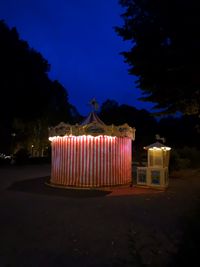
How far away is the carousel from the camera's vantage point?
14.2 meters

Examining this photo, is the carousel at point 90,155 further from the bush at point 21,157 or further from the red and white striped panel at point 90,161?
the bush at point 21,157

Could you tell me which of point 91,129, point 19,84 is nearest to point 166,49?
point 91,129

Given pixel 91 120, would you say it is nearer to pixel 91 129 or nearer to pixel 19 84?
pixel 91 129

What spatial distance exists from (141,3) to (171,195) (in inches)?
310

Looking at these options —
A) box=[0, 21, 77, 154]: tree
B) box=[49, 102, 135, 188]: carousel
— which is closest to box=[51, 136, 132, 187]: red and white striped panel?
box=[49, 102, 135, 188]: carousel

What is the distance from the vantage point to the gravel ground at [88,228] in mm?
5055

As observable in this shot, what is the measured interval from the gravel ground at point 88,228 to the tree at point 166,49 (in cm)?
461

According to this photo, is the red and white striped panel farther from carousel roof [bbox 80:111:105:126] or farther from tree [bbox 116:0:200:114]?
tree [bbox 116:0:200:114]

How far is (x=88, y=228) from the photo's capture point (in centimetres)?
681

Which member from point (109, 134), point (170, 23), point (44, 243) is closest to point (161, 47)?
point (170, 23)

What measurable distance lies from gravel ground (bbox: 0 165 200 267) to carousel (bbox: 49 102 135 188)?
2.96 metres

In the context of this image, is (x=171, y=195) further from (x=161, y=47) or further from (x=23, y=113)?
(x=23, y=113)

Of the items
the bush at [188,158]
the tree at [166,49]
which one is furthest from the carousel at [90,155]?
the bush at [188,158]

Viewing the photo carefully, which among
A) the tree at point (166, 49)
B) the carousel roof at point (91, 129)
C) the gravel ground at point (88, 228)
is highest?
the tree at point (166, 49)
